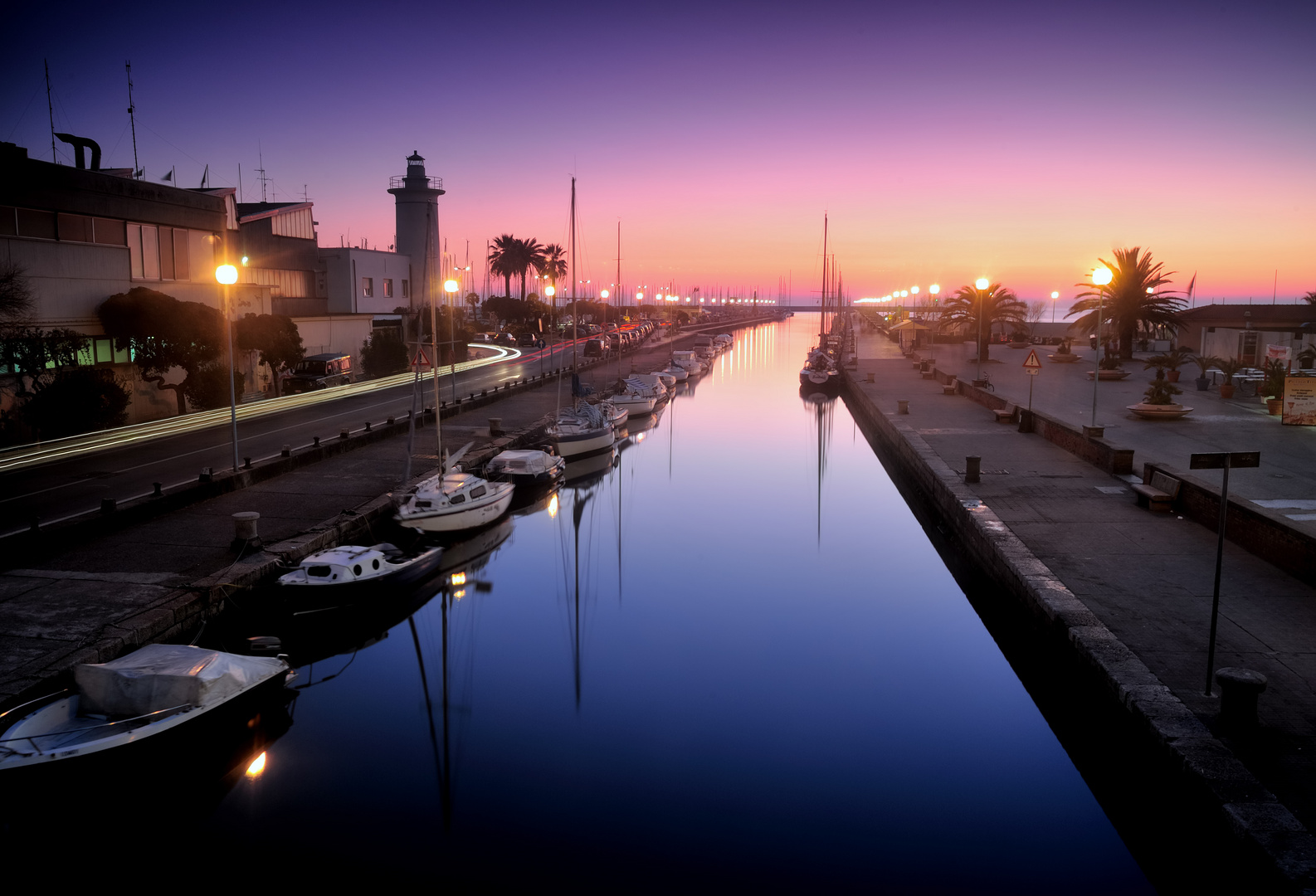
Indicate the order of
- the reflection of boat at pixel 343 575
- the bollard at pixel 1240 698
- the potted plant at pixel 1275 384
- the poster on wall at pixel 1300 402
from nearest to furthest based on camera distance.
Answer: the bollard at pixel 1240 698 < the poster on wall at pixel 1300 402 < the reflection of boat at pixel 343 575 < the potted plant at pixel 1275 384

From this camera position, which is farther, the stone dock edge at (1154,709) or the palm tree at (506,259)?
the palm tree at (506,259)

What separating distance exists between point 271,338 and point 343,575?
24218 millimetres

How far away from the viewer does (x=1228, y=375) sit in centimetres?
3784

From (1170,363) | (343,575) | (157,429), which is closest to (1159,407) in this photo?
(1170,363)

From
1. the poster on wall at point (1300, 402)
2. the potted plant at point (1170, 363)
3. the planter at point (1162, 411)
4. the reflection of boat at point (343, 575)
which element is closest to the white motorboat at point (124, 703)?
the reflection of boat at point (343, 575)

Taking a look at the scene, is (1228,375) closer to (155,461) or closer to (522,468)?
(522,468)

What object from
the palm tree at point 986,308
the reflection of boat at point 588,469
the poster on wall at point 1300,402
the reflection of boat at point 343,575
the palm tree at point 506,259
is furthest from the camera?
the palm tree at point 506,259

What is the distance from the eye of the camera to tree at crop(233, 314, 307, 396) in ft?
120

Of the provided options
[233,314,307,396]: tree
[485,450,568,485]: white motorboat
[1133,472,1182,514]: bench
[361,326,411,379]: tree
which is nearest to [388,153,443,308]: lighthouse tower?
[361,326,411,379]: tree

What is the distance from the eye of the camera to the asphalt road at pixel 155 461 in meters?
20.0

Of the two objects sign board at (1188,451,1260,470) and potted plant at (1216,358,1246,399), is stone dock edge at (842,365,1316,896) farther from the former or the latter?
potted plant at (1216,358,1246,399)

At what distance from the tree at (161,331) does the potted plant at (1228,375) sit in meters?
39.6

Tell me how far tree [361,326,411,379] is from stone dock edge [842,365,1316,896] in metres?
39.1

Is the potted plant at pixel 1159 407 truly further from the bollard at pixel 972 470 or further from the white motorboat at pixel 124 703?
the white motorboat at pixel 124 703
